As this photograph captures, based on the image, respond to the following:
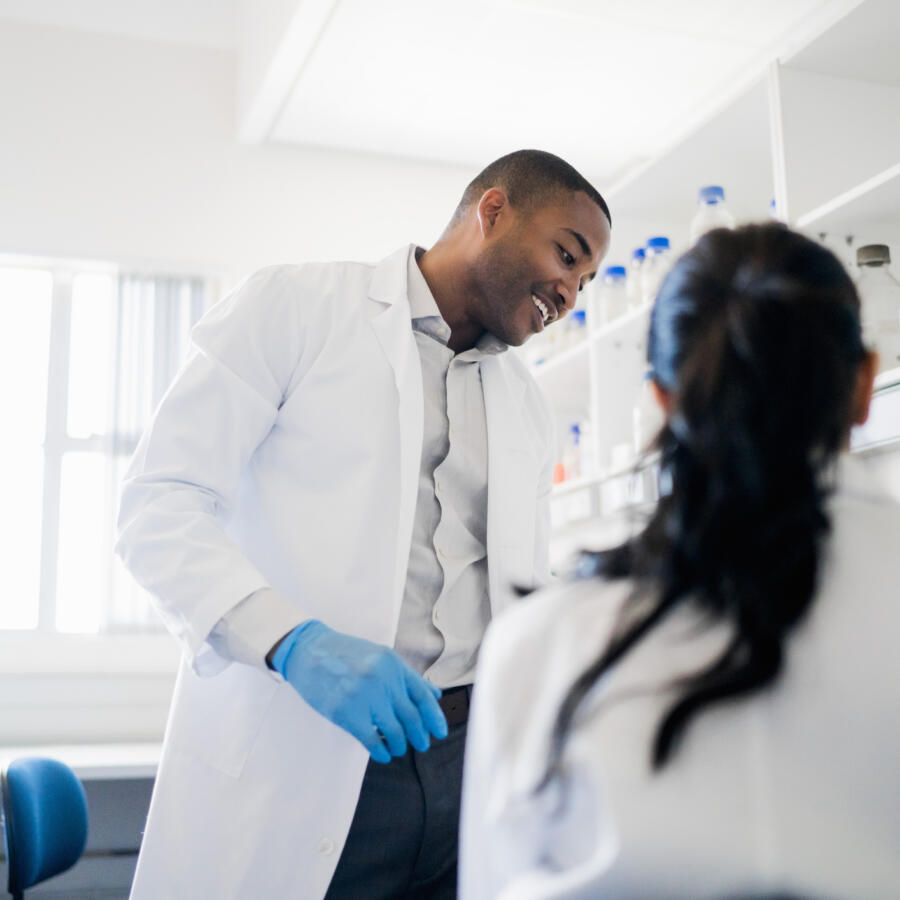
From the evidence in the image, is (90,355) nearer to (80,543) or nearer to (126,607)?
(80,543)

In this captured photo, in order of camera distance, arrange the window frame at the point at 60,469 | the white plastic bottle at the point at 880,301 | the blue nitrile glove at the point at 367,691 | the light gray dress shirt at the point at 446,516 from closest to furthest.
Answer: the blue nitrile glove at the point at 367,691 → the light gray dress shirt at the point at 446,516 → the white plastic bottle at the point at 880,301 → the window frame at the point at 60,469

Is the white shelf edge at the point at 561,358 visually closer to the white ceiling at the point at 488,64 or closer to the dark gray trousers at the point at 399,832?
the white ceiling at the point at 488,64

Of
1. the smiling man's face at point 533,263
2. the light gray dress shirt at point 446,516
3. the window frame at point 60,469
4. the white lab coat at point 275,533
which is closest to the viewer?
the white lab coat at point 275,533

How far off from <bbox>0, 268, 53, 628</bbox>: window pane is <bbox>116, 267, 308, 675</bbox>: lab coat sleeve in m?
2.09

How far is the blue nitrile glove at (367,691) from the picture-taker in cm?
108

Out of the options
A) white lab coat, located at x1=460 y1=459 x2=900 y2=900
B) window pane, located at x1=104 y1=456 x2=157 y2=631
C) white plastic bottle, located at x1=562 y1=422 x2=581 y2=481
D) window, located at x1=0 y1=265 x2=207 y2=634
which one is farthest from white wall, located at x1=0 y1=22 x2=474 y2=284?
white lab coat, located at x1=460 y1=459 x2=900 y2=900

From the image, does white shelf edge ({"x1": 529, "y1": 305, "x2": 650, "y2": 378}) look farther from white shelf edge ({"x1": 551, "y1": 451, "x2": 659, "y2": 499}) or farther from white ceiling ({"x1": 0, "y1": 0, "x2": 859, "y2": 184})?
white ceiling ({"x1": 0, "y1": 0, "x2": 859, "y2": 184})

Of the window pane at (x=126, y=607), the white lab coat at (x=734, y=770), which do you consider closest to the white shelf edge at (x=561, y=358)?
the window pane at (x=126, y=607)

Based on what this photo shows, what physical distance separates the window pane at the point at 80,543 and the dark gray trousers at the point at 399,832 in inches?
84.9

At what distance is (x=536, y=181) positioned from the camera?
1526 millimetres

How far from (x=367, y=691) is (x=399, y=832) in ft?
0.74

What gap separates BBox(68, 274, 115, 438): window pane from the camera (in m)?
3.24

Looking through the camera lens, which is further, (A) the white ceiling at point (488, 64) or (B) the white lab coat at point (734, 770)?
(A) the white ceiling at point (488, 64)

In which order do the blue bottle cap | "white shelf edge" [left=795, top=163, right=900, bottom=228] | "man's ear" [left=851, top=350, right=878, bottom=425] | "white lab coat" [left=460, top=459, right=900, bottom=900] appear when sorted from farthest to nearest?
the blue bottle cap, "white shelf edge" [left=795, top=163, right=900, bottom=228], "man's ear" [left=851, top=350, right=878, bottom=425], "white lab coat" [left=460, top=459, right=900, bottom=900]
